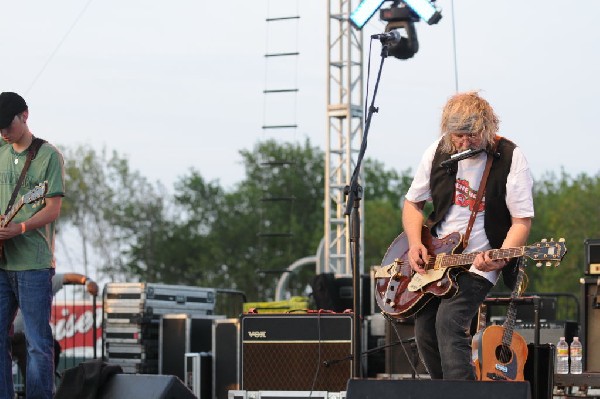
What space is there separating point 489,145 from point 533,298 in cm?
220

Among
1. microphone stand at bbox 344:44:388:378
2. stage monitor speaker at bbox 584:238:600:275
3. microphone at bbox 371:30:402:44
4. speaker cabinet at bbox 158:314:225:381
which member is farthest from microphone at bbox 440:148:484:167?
speaker cabinet at bbox 158:314:225:381

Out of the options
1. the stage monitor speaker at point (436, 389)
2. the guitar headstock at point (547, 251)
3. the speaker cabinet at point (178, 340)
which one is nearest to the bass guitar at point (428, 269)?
the guitar headstock at point (547, 251)

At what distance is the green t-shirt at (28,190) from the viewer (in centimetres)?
652

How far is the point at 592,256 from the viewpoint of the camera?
853 centimetres

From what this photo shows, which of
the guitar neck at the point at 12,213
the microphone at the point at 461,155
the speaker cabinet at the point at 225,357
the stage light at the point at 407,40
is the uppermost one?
the stage light at the point at 407,40

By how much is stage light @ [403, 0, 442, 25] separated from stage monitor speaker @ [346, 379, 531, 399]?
6.29 m

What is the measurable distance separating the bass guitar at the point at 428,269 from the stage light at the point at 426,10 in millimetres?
4887

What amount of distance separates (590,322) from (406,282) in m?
3.11

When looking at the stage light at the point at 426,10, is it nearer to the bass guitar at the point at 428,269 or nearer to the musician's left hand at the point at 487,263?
the bass guitar at the point at 428,269

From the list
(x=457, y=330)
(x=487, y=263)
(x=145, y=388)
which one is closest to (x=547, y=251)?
(x=487, y=263)

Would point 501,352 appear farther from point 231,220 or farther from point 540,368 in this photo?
point 231,220

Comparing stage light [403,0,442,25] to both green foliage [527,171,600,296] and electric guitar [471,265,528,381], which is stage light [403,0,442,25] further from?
green foliage [527,171,600,296]

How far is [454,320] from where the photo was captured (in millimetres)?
5383

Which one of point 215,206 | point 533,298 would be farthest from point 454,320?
point 215,206
